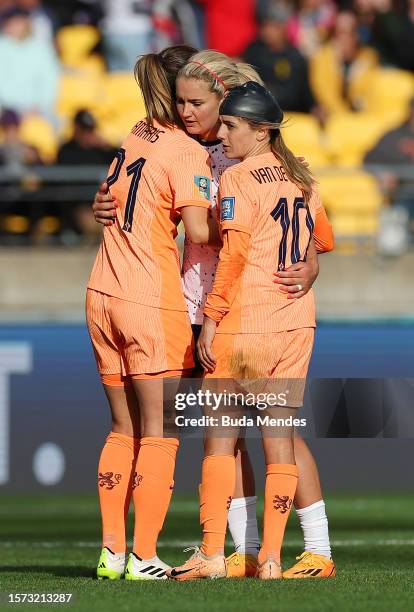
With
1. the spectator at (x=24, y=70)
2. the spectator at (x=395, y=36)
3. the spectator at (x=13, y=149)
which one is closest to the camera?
the spectator at (x=13, y=149)

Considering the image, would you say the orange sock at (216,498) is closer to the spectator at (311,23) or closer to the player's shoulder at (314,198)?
the player's shoulder at (314,198)

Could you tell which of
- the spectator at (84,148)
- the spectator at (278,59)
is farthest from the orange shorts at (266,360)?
the spectator at (278,59)

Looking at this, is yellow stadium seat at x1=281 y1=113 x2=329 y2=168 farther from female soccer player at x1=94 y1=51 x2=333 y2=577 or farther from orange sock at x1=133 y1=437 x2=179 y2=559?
orange sock at x1=133 y1=437 x2=179 y2=559

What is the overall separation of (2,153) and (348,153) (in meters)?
3.30

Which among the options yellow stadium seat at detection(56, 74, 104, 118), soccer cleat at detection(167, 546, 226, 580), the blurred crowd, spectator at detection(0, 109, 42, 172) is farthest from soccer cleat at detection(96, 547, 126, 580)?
yellow stadium seat at detection(56, 74, 104, 118)

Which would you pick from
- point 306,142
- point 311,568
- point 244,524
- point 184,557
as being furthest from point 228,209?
point 306,142

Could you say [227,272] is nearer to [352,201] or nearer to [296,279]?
[296,279]

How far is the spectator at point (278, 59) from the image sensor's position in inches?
535

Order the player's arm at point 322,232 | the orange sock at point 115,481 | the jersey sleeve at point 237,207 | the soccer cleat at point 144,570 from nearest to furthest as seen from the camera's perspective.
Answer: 1. the jersey sleeve at point 237,207
2. the soccer cleat at point 144,570
3. the player's arm at point 322,232
4. the orange sock at point 115,481

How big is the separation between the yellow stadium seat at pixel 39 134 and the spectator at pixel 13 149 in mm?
415

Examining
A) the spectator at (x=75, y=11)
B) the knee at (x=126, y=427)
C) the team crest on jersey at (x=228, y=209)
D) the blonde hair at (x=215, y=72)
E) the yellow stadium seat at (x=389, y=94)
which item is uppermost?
the blonde hair at (x=215, y=72)

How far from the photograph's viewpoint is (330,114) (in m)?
14.1

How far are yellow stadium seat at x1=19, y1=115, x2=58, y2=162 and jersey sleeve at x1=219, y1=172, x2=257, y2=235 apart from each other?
7911 mm

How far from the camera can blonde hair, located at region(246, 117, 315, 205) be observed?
225 inches
